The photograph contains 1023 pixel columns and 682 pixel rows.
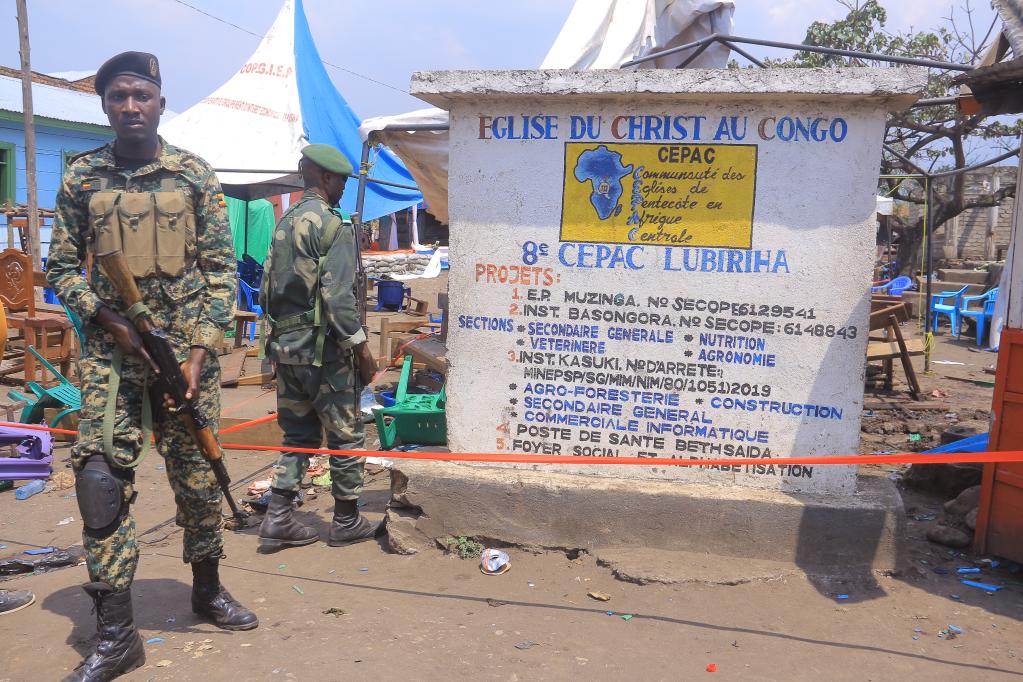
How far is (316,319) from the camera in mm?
4312

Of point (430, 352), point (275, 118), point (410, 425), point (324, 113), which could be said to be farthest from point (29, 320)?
point (324, 113)

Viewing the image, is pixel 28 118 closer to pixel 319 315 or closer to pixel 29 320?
pixel 29 320

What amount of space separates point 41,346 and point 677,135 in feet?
23.4

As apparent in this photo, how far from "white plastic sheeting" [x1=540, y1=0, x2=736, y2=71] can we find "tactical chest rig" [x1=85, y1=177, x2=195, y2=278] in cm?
419

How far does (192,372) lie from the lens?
3.10 m

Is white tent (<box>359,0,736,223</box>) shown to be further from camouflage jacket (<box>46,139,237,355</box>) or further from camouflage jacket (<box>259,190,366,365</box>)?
camouflage jacket (<box>46,139,237,355</box>)

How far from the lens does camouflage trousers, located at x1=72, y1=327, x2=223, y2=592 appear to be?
9.73ft

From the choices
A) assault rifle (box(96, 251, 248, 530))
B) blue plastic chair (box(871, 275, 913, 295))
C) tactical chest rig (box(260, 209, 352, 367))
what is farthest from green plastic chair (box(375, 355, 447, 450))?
blue plastic chair (box(871, 275, 913, 295))

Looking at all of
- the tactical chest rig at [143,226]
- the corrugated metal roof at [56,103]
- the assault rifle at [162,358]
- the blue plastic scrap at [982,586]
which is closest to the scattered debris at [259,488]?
the assault rifle at [162,358]

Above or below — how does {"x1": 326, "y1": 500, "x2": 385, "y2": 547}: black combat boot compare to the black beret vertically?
below

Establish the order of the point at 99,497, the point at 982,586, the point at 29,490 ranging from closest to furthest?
the point at 99,497 → the point at 982,586 → the point at 29,490

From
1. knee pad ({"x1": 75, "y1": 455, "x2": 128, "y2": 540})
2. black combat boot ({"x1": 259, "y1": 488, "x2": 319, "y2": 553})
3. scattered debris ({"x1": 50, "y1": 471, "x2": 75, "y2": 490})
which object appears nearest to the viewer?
knee pad ({"x1": 75, "y1": 455, "x2": 128, "y2": 540})

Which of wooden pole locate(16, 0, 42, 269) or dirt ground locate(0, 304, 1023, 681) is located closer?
dirt ground locate(0, 304, 1023, 681)

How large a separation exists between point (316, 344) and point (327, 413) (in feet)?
1.31
